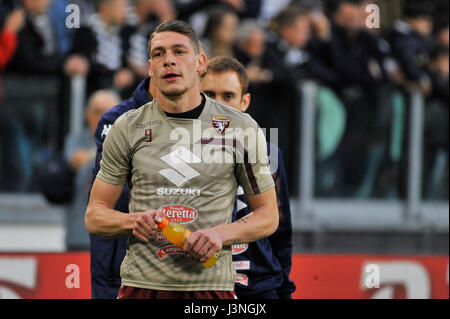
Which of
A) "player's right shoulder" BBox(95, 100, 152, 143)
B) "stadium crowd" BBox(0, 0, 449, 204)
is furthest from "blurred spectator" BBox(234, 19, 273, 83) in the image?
"player's right shoulder" BBox(95, 100, 152, 143)

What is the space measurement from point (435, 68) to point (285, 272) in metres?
4.81

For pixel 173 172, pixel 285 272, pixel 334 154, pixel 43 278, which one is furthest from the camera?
pixel 334 154

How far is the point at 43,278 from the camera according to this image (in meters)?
6.53

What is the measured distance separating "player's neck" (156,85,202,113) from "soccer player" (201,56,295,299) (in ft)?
3.88

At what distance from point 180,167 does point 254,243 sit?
4.72 feet

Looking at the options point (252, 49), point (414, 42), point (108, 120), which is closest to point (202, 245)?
point (108, 120)

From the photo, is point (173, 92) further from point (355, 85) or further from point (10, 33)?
point (355, 85)

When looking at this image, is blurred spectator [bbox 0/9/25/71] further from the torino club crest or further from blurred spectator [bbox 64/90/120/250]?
the torino club crest

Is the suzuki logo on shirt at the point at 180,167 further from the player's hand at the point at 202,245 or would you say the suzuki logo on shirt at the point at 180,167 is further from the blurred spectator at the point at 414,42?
the blurred spectator at the point at 414,42

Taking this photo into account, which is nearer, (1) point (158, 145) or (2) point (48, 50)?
(1) point (158, 145)

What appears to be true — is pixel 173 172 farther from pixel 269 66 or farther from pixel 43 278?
pixel 269 66

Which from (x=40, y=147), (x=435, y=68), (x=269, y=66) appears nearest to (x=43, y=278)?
(x=40, y=147)

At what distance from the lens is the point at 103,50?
25.1 feet

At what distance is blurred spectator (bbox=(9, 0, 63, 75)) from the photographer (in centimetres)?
769
